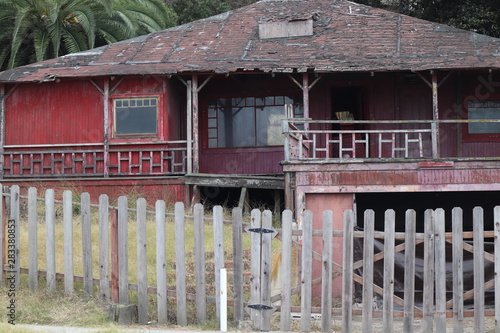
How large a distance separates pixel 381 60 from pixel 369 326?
10.2 meters

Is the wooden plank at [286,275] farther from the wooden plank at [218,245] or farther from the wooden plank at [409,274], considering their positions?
the wooden plank at [409,274]

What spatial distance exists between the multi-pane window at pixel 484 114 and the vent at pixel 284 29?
4707 millimetres

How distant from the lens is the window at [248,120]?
816 inches

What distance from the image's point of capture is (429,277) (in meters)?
9.09

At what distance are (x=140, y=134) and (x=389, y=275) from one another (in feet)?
37.7

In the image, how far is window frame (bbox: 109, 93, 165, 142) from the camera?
19359 millimetres

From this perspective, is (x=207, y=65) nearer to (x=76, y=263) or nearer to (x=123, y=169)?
(x=123, y=169)

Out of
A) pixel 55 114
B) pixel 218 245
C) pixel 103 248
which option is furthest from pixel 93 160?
pixel 218 245

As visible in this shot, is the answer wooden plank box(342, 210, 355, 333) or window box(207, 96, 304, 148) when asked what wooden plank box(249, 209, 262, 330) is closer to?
wooden plank box(342, 210, 355, 333)

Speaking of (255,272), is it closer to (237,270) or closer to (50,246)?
(237,270)

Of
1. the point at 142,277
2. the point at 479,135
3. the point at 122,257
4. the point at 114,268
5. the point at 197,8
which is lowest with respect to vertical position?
the point at 142,277

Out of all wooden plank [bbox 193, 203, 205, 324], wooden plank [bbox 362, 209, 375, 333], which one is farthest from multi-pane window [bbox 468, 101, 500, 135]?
wooden plank [bbox 193, 203, 205, 324]

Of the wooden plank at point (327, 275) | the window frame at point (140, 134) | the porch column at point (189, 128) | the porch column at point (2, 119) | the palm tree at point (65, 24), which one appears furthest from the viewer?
the palm tree at point (65, 24)

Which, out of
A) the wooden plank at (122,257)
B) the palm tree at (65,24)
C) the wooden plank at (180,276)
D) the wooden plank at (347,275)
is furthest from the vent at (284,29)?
the wooden plank at (347,275)
